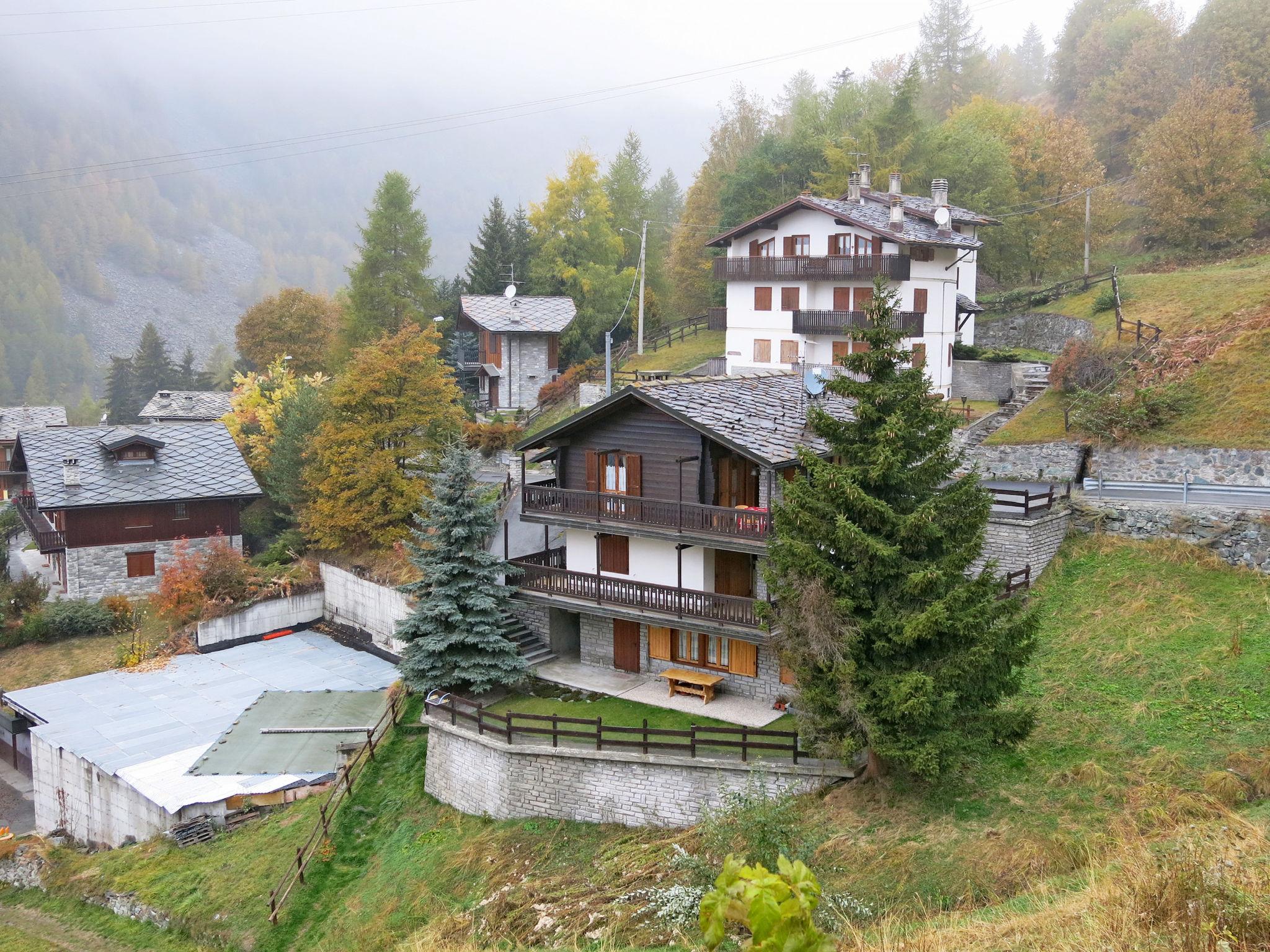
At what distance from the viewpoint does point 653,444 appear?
25.9 metres

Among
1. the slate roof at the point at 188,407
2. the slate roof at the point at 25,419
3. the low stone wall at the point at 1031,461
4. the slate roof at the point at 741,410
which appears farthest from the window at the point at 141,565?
the low stone wall at the point at 1031,461

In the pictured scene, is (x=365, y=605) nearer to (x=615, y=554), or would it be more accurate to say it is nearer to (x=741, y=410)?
(x=615, y=554)

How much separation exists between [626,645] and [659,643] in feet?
3.16

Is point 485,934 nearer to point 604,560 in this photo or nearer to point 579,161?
point 604,560

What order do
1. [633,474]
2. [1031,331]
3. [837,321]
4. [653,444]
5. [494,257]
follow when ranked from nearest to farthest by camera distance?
[653,444], [633,474], [837,321], [1031,331], [494,257]

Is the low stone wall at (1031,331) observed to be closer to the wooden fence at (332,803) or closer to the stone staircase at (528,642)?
the stone staircase at (528,642)

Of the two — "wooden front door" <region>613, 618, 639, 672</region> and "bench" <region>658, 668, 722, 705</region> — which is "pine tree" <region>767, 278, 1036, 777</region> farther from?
"wooden front door" <region>613, 618, 639, 672</region>

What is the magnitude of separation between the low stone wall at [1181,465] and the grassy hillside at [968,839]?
149 inches

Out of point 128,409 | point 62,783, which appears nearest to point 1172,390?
point 62,783

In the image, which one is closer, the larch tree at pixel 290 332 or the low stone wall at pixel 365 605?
the low stone wall at pixel 365 605

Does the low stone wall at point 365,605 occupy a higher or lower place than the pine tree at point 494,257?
lower

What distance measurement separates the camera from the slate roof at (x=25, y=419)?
64000 mm

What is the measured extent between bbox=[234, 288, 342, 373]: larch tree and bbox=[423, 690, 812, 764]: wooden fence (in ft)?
143

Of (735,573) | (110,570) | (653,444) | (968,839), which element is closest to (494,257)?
(110,570)
